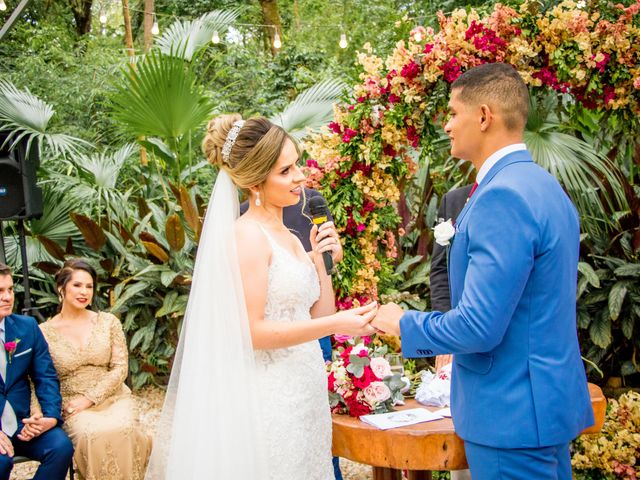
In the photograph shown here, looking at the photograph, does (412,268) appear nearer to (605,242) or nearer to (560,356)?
(605,242)

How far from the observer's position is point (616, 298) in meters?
5.41

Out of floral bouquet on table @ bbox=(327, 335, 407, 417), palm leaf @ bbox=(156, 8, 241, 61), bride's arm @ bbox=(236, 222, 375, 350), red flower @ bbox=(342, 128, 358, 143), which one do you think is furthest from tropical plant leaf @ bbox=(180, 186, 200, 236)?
bride's arm @ bbox=(236, 222, 375, 350)

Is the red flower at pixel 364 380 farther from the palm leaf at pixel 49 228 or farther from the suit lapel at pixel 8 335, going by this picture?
the palm leaf at pixel 49 228

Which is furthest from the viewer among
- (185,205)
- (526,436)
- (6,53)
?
(6,53)

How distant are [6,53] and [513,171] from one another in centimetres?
1247

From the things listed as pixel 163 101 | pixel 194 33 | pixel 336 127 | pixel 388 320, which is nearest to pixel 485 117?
pixel 388 320

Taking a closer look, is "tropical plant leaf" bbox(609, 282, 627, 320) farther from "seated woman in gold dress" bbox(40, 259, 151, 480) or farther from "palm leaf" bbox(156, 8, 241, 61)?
"palm leaf" bbox(156, 8, 241, 61)

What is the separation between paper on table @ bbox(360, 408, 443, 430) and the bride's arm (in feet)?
1.61

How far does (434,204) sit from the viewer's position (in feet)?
22.0

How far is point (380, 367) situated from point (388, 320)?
2.05ft

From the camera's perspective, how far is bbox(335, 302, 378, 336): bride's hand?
8.21 ft

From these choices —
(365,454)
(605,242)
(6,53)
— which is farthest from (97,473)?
(6,53)

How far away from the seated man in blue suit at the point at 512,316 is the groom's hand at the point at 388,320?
19cm

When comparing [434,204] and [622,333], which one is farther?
[434,204]
